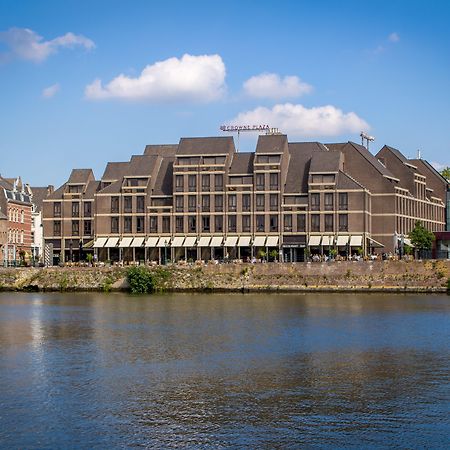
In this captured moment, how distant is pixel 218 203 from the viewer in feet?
505

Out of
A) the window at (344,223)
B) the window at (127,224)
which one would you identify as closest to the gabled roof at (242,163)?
the window at (344,223)

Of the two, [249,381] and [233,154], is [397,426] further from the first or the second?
[233,154]

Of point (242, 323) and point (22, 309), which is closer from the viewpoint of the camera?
point (242, 323)

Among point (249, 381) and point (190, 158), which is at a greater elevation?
point (190, 158)

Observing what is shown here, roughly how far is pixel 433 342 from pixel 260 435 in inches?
1218

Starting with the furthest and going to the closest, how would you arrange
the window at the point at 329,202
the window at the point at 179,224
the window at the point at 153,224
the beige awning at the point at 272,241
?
the window at the point at 153,224
the window at the point at 179,224
the beige awning at the point at 272,241
the window at the point at 329,202

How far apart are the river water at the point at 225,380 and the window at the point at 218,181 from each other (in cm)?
6848

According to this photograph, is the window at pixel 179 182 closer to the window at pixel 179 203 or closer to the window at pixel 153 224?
the window at pixel 179 203

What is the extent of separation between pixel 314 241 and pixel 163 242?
2456 centimetres

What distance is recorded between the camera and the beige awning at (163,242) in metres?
154

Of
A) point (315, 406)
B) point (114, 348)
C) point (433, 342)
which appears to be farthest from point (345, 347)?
point (315, 406)

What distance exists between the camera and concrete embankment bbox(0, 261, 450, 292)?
402 feet

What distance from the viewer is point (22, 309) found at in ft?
307

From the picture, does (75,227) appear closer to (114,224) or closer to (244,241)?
(114,224)
